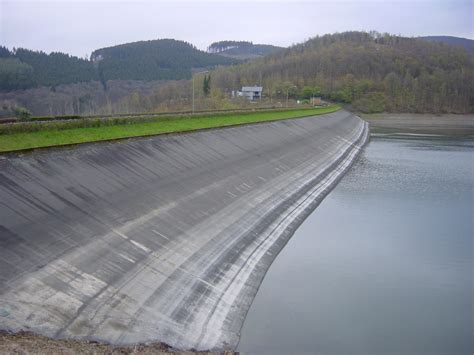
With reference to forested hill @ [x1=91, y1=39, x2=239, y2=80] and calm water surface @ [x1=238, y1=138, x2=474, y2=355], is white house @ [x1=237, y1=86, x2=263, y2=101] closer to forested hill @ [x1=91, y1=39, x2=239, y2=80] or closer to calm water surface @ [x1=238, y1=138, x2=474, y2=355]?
forested hill @ [x1=91, y1=39, x2=239, y2=80]

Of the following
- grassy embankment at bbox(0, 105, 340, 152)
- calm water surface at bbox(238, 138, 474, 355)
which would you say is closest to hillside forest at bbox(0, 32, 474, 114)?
grassy embankment at bbox(0, 105, 340, 152)

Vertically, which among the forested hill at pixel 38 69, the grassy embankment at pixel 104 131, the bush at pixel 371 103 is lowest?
the bush at pixel 371 103

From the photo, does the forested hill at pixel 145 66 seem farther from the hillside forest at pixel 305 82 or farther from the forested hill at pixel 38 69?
the forested hill at pixel 38 69

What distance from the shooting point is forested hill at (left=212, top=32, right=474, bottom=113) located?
108 m

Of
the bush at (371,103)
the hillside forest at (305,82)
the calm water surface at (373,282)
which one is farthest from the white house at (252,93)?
the calm water surface at (373,282)

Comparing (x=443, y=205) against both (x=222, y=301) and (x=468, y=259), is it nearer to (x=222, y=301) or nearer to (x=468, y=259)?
(x=468, y=259)

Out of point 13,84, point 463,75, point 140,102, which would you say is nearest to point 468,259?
point 13,84

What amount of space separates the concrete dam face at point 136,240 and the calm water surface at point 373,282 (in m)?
0.99

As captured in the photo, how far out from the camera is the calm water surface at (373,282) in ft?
40.3

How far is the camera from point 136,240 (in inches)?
578

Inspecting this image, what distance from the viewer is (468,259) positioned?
720 inches

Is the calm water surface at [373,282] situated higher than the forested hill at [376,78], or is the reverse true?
the forested hill at [376,78]

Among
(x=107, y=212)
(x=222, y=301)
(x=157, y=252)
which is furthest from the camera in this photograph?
(x=107, y=212)

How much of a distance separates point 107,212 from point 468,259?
46.1 ft
